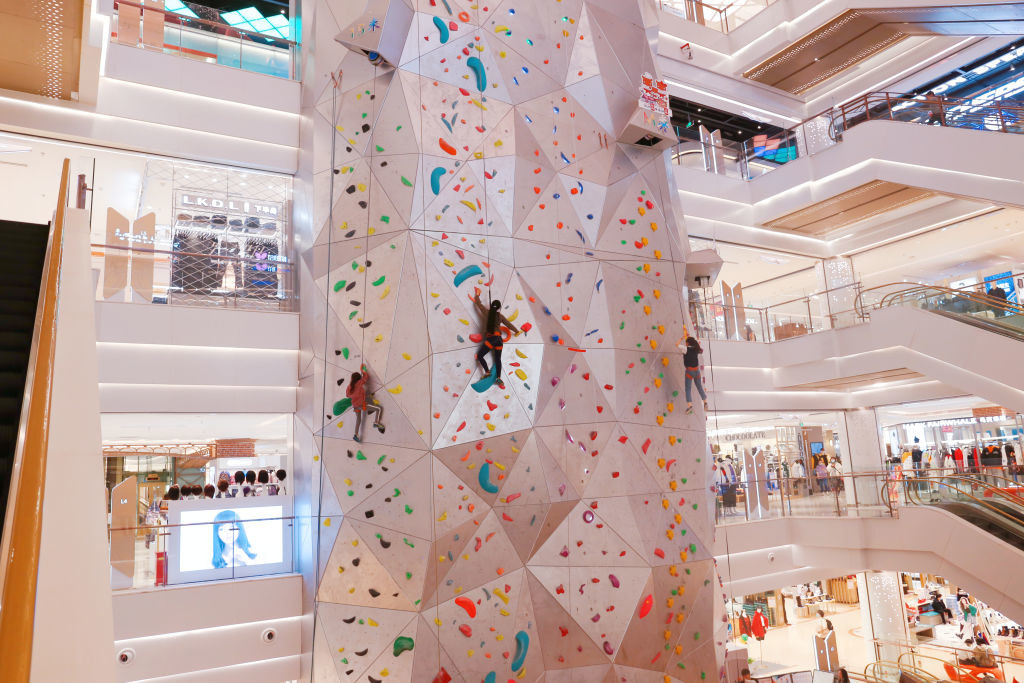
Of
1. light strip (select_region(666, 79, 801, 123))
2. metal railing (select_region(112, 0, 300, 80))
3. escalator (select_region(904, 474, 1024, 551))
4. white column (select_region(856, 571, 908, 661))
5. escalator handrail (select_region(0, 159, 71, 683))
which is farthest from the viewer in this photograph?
light strip (select_region(666, 79, 801, 123))

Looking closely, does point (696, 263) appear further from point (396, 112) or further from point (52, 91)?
point (52, 91)

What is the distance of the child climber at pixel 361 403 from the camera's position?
9.37 m

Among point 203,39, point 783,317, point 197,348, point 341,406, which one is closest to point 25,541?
point 341,406

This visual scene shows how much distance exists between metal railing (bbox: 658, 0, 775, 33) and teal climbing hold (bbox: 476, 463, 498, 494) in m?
13.5

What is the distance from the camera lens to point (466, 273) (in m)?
9.87

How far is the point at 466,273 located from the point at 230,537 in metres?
4.46

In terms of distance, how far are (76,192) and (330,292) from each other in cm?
311

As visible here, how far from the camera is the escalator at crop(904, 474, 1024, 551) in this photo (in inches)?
474

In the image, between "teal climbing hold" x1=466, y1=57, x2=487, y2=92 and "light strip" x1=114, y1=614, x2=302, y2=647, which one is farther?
"teal climbing hold" x1=466, y1=57, x2=487, y2=92

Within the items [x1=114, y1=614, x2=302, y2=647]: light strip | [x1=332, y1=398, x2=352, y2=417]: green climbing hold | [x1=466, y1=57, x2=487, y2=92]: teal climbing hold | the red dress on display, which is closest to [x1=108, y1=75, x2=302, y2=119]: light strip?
[x1=466, y1=57, x2=487, y2=92]: teal climbing hold

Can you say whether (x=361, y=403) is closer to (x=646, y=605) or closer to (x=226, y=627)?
(x=226, y=627)

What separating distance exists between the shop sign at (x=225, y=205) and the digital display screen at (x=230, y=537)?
462 centimetres

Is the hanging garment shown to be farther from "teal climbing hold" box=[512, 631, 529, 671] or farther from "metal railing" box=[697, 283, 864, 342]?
"teal climbing hold" box=[512, 631, 529, 671]

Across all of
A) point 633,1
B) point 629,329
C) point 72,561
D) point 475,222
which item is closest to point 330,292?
point 475,222
